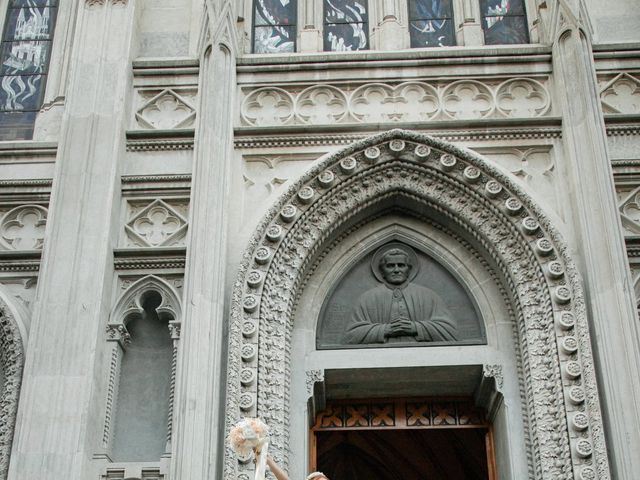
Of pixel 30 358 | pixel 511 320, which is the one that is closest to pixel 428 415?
pixel 511 320

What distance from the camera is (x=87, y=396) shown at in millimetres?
10281

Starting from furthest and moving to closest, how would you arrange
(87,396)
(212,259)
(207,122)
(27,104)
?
(27,104) < (207,122) < (212,259) < (87,396)

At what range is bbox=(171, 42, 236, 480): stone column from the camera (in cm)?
1000

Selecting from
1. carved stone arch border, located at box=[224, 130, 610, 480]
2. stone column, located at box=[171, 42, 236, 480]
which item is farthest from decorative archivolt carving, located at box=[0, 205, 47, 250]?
carved stone arch border, located at box=[224, 130, 610, 480]

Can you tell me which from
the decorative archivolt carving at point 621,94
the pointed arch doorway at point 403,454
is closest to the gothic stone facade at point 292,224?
the decorative archivolt carving at point 621,94

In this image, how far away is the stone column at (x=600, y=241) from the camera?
10078 mm

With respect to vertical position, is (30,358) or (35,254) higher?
(35,254)

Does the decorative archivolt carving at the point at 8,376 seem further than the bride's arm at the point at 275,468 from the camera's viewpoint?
Yes

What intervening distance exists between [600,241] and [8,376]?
21.8 ft

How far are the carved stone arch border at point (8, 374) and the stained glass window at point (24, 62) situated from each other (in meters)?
2.74

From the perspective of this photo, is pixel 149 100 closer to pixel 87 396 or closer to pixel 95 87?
pixel 95 87

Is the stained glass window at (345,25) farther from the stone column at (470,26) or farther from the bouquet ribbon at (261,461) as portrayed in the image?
the bouquet ribbon at (261,461)

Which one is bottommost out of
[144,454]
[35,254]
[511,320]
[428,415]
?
[144,454]

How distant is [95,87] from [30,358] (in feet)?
11.5
